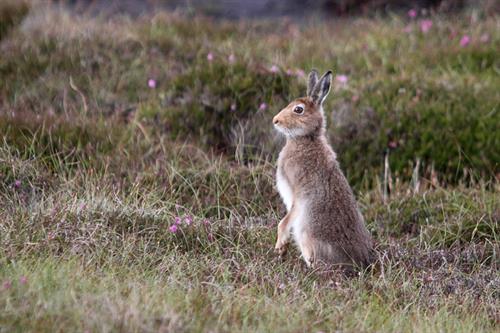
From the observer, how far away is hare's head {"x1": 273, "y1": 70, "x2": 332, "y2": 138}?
23.8ft

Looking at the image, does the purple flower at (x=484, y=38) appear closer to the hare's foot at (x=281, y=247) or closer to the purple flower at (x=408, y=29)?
the purple flower at (x=408, y=29)

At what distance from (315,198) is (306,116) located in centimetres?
76

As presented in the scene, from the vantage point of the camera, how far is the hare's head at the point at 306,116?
285 inches

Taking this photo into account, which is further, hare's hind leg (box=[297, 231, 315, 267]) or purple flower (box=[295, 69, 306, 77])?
purple flower (box=[295, 69, 306, 77])

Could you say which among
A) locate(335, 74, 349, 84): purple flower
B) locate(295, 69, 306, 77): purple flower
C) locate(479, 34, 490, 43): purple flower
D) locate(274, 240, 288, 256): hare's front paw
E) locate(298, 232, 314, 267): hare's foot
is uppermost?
locate(479, 34, 490, 43): purple flower

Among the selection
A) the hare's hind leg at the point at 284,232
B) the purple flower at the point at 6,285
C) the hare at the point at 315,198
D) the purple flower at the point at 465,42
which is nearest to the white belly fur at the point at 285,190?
the hare at the point at 315,198

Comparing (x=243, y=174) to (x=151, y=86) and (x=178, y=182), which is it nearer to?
(x=178, y=182)

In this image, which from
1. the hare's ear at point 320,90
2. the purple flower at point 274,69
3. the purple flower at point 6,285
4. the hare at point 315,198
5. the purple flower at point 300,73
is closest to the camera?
the purple flower at point 6,285

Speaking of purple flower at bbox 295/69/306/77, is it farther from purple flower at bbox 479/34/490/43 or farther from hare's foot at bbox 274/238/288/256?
hare's foot at bbox 274/238/288/256

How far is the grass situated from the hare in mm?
191

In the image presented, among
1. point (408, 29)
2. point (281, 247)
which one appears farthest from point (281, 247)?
point (408, 29)

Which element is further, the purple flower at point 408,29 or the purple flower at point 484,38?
the purple flower at point 408,29

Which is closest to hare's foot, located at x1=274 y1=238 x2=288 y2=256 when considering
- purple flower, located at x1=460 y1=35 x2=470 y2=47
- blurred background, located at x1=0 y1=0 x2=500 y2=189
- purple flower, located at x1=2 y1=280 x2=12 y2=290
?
blurred background, located at x1=0 y1=0 x2=500 y2=189

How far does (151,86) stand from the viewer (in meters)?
10.4
